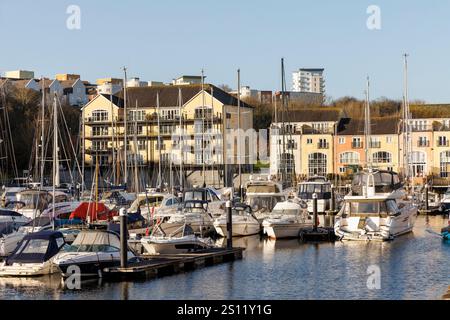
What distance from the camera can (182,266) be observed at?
37.1 meters

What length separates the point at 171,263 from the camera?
36281 mm

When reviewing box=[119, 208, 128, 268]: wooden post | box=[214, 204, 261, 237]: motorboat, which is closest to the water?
box=[119, 208, 128, 268]: wooden post

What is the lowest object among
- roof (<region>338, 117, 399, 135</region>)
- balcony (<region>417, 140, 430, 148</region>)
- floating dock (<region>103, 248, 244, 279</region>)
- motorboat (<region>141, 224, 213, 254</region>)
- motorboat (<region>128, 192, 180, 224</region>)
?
floating dock (<region>103, 248, 244, 279</region>)

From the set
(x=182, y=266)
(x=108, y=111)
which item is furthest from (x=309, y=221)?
(x=108, y=111)

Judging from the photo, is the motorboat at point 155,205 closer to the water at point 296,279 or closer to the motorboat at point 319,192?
the water at point 296,279

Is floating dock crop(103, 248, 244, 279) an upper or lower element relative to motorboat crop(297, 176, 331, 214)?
lower

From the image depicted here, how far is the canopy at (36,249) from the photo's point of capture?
35125 mm

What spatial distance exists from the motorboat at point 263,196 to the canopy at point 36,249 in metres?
21.0

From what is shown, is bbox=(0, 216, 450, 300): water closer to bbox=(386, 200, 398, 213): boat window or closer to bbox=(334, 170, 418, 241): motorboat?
bbox=(334, 170, 418, 241): motorboat

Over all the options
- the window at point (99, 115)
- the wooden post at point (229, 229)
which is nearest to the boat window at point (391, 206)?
the wooden post at point (229, 229)

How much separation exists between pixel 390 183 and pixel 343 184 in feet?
110

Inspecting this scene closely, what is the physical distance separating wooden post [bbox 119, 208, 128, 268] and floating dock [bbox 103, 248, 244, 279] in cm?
26

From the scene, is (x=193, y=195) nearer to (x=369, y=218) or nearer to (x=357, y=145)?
(x=369, y=218)

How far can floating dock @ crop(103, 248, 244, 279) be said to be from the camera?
1331 inches
